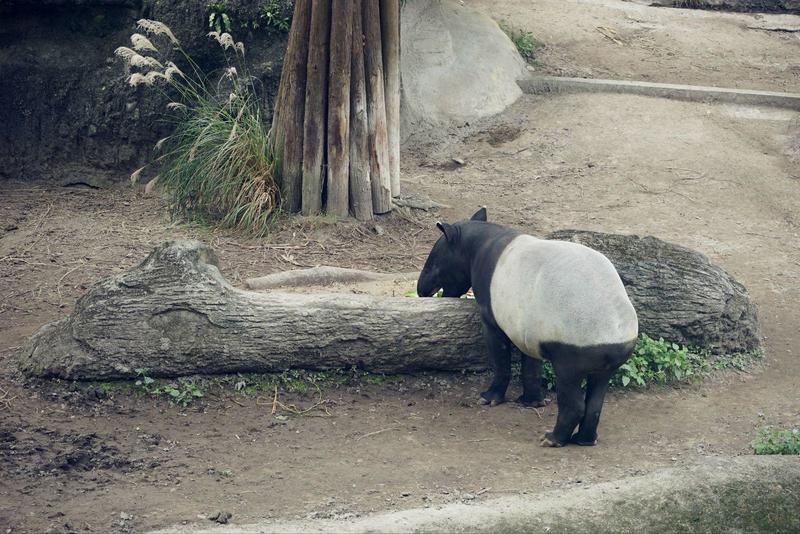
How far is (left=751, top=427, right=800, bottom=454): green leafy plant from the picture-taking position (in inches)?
194

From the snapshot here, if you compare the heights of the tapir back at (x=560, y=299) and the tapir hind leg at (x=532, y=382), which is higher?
the tapir back at (x=560, y=299)

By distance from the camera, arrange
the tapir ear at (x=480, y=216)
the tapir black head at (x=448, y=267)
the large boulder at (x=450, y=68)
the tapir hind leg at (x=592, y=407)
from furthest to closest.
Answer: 1. the large boulder at (x=450, y=68)
2. the tapir ear at (x=480, y=216)
3. the tapir black head at (x=448, y=267)
4. the tapir hind leg at (x=592, y=407)

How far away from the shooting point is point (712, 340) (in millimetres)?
6492

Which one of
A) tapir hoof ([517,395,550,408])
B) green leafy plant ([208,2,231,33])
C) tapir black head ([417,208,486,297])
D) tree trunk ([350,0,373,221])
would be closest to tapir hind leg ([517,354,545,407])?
tapir hoof ([517,395,550,408])

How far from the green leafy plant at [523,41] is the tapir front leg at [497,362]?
8326 mm

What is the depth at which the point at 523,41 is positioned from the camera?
13648 mm

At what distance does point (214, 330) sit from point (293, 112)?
3.46m

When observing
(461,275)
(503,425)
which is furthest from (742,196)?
(503,425)

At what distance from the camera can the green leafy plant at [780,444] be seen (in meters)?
4.92

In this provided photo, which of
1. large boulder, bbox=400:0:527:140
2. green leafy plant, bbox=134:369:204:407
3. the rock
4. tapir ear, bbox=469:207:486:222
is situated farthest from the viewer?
large boulder, bbox=400:0:527:140

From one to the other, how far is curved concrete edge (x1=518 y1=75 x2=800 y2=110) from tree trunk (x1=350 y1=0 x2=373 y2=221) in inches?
166

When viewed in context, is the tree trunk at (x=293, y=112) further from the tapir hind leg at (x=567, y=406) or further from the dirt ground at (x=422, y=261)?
the tapir hind leg at (x=567, y=406)

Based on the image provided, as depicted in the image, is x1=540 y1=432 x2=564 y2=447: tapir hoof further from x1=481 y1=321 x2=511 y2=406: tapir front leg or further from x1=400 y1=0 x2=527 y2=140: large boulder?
x1=400 y1=0 x2=527 y2=140: large boulder

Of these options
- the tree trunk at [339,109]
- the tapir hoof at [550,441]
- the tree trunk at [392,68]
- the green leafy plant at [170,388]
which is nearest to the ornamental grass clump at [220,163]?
the tree trunk at [339,109]
